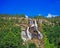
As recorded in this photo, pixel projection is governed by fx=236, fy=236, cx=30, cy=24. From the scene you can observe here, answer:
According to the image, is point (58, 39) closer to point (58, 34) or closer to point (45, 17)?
point (58, 34)

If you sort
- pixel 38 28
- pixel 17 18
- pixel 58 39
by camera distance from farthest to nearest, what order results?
pixel 17 18, pixel 38 28, pixel 58 39

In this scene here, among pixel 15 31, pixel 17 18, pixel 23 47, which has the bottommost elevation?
pixel 23 47

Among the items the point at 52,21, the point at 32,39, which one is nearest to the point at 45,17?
the point at 52,21

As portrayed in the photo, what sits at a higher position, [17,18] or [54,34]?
[17,18]

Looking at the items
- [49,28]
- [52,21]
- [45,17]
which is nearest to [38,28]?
[49,28]

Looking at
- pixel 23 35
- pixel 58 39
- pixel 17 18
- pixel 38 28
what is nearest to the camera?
pixel 58 39

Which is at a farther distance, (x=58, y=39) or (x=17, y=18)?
(x=17, y=18)

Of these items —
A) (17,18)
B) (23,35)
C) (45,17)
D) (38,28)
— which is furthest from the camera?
(45,17)

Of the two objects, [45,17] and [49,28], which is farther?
[45,17]

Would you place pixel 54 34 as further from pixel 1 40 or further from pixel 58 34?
pixel 1 40
